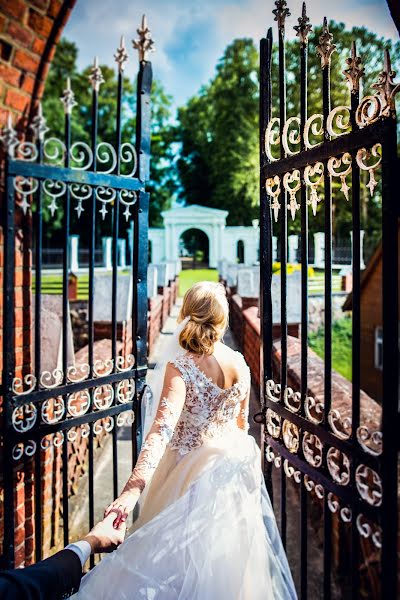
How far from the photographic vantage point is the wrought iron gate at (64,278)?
2.52 metres

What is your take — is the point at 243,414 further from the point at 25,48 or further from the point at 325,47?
the point at 25,48

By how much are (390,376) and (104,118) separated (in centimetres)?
3596

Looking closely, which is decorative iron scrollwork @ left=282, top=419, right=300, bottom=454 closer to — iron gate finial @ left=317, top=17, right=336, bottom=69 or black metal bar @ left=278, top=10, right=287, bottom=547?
black metal bar @ left=278, top=10, right=287, bottom=547

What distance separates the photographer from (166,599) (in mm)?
1904

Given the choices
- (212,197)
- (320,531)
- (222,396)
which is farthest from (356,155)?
(212,197)

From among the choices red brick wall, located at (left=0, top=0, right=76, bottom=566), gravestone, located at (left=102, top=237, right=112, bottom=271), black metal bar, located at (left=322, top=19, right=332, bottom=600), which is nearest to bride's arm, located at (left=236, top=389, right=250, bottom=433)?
black metal bar, located at (left=322, top=19, right=332, bottom=600)

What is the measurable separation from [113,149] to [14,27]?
78 cm

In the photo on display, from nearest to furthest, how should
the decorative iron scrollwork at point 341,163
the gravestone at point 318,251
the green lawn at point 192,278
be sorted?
the decorative iron scrollwork at point 341,163 → the green lawn at point 192,278 → the gravestone at point 318,251

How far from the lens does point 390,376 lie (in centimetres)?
178

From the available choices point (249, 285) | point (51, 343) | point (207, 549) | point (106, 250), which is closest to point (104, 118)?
point (106, 250)

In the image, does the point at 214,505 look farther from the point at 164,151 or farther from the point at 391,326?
the point at 164,151

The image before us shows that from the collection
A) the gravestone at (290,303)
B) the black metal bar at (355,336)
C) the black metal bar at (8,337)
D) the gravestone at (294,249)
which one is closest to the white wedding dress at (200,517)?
the black metal bar at (355,336)

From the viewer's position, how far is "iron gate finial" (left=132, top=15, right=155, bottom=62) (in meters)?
2.82

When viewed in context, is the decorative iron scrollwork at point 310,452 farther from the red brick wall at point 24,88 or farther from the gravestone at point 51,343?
the gravestone at point 51,343
